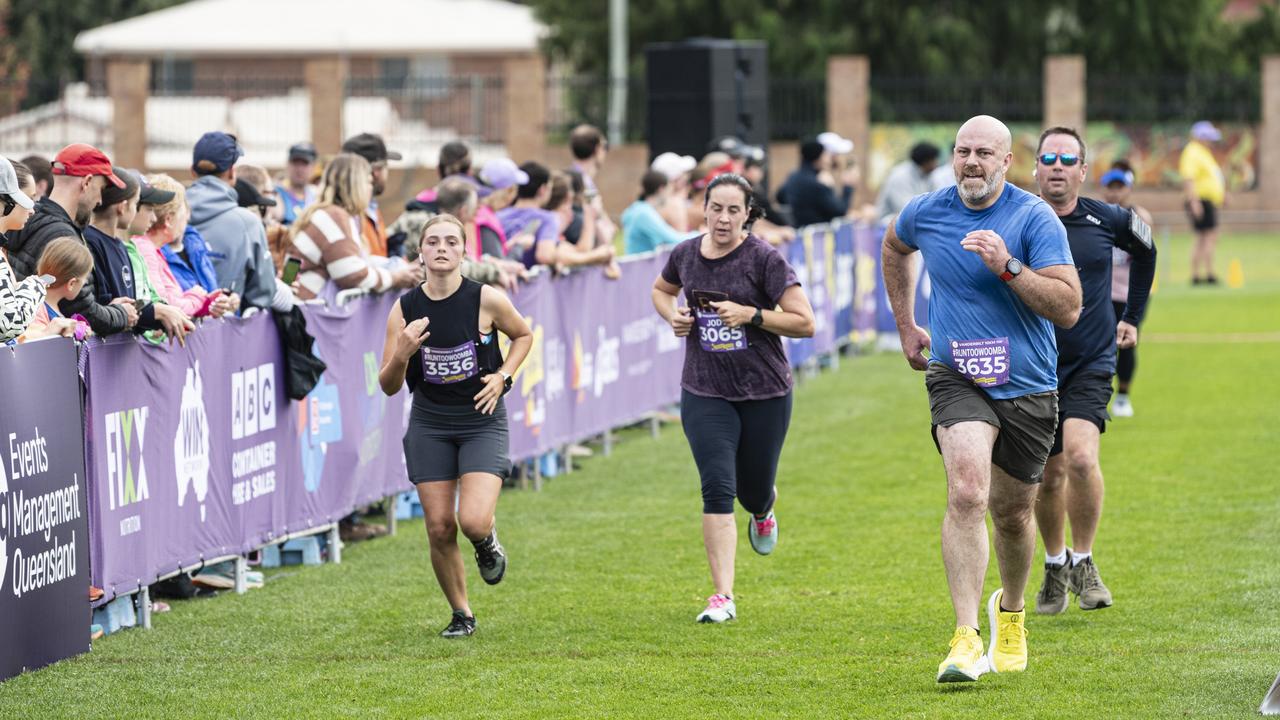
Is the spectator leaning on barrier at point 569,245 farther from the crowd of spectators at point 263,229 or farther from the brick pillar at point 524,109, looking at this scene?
the brick pillar at point 524,109

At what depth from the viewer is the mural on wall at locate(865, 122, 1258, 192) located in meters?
43.0

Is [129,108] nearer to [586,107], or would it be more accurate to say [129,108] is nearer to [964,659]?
[586,107]

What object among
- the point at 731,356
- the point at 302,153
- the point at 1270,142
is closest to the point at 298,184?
the point at 302,153

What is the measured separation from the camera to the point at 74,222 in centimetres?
884

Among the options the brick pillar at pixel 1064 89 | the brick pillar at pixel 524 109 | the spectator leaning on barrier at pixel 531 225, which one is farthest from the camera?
the brick pillar at pixel 1064 89

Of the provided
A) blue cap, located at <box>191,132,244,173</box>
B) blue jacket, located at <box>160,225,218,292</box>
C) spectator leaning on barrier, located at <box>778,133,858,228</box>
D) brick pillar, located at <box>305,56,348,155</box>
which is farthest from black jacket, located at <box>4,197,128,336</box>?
brick pillar, located at <box>305,56,348,155</box>

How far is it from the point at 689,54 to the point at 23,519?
13.8 m

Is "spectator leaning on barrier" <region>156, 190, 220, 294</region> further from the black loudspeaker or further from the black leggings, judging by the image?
the black loudspeaker

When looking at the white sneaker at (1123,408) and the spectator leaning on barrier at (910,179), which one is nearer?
the white sneaker at (1123,408)

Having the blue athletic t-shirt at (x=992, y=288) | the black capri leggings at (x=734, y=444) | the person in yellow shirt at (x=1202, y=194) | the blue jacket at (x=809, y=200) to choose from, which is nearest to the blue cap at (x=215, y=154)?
the black capri leggings at (x=734, y=444)

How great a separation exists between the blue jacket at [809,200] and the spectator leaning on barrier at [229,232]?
10.3m

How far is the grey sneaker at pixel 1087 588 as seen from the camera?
8961 mm

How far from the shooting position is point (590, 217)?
14.4 metres

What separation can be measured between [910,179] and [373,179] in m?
9.55
